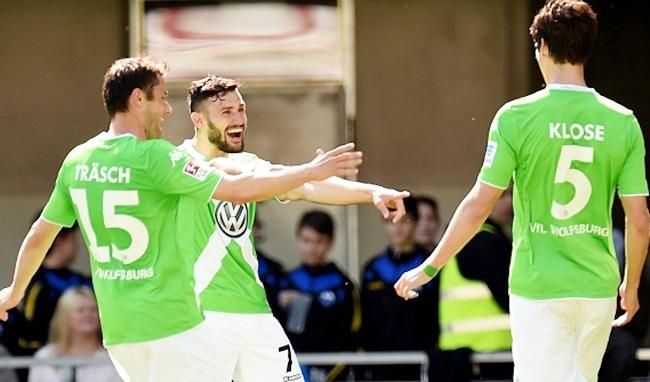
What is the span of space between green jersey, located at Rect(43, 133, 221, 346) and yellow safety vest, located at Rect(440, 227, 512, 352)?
10.7ft

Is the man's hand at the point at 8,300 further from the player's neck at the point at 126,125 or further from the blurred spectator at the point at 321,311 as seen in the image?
the blurred spectator at the point at 321,311

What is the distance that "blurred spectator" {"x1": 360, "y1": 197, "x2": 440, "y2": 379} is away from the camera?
11.4 meters

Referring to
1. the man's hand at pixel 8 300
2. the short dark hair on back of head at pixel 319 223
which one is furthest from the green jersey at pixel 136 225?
the short dark hair on back of head at pixel 319 223

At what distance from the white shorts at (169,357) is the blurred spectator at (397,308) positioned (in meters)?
3.55

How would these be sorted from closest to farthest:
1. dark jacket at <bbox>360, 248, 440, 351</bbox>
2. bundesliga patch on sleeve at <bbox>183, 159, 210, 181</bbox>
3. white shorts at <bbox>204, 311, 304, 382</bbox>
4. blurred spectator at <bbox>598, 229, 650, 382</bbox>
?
bundesliga patch on sleeve at <bbox>183, 159, 210, 181</bbox>, white shorts at <bbox>204, 311, 304, 382</bbox>, blurred spectator at <bbox>598, 229, 650, 382</bbox>, dark jacket at <bbox>360, 248, 440, 351</bbox>

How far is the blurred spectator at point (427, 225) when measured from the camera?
38.5ft

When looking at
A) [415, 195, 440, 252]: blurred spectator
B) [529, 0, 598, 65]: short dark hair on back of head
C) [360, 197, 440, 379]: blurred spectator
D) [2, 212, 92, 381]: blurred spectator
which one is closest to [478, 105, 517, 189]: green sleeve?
[529, 0, 598, 65]: short dark hair on back of head

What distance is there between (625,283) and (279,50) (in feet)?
17.2

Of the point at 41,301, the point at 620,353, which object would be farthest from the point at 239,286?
the point at 41,301

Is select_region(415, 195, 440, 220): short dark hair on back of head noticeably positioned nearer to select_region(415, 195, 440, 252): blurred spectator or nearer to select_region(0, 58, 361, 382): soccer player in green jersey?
select_region(415, 195, 440, 252): blurred spectator

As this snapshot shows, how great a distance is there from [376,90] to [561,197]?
17.2 ft

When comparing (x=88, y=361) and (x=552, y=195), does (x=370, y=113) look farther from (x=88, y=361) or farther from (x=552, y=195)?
(x=552, y=195)

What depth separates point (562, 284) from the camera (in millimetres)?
7785

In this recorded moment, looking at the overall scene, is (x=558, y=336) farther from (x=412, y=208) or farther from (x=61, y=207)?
(x=412, y=208)
